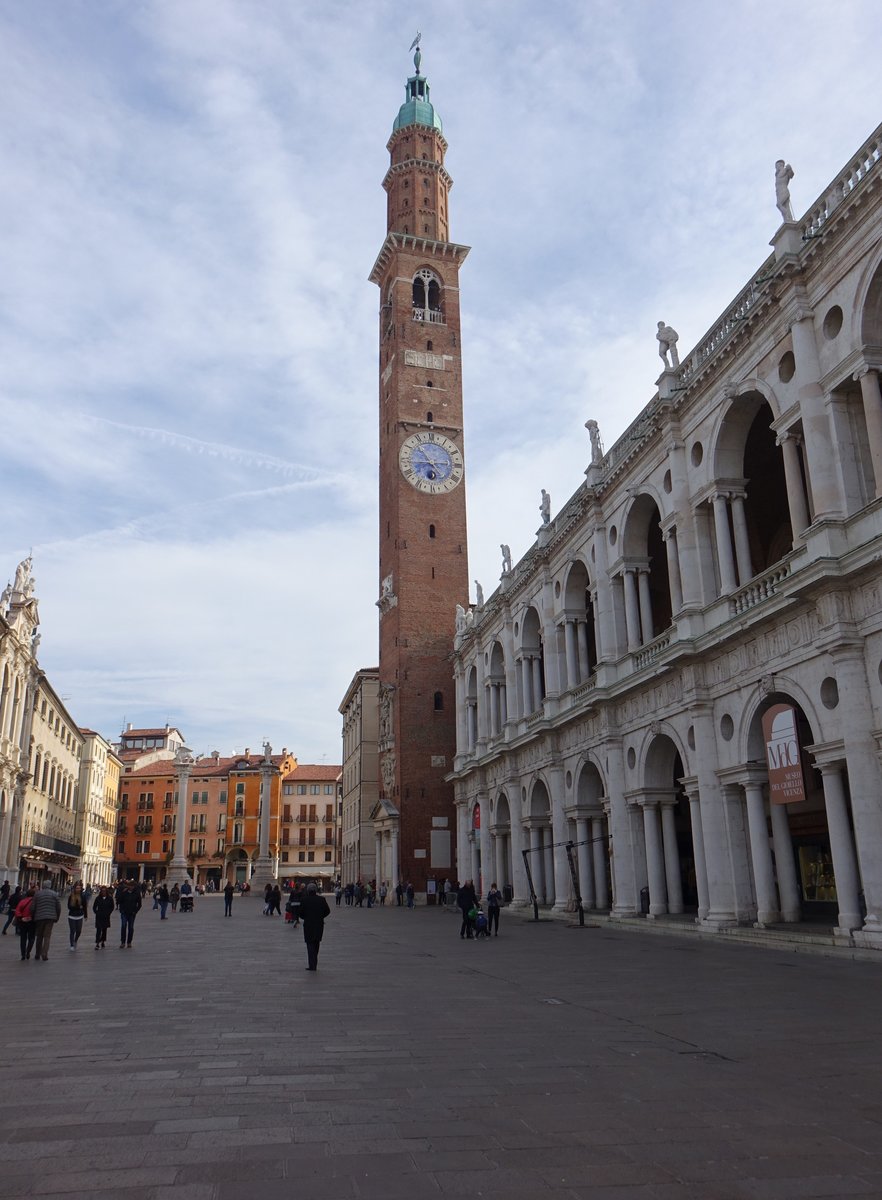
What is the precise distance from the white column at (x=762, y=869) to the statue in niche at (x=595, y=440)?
14.7 m

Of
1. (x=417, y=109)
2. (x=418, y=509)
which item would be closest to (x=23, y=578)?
(x=418, y=509)

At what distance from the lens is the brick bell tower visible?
55188 mm

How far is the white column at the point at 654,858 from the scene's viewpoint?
28.4 metres

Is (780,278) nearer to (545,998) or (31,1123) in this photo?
(545,998)

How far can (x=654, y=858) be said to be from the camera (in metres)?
28.9

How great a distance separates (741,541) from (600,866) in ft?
49.3

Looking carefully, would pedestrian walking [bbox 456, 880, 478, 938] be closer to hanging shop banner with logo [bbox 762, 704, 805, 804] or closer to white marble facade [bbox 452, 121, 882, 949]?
white marble facade [bbox 452, 121, 882, 949]

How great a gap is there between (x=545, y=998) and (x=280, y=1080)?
6.05 metres

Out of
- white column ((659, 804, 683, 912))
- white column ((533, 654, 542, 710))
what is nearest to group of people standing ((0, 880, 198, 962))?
white column ((659, 804, 683, 912))

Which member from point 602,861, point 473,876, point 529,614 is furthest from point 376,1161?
point 473,876

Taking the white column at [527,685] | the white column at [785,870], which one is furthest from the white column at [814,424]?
the white column at [527,685]

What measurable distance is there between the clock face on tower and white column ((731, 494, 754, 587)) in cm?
3500

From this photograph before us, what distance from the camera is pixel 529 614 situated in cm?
4303

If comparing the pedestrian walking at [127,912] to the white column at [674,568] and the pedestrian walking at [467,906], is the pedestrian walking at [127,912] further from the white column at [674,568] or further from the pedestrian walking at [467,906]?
the white column at [674,568]
